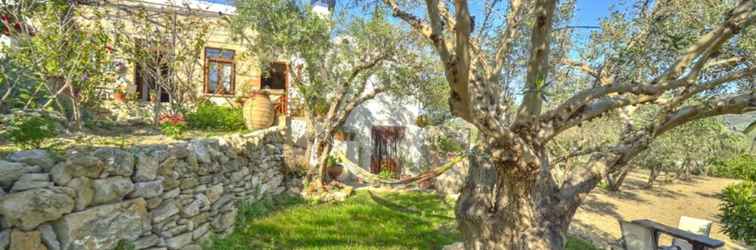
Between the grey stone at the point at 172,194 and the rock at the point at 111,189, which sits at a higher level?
the rock at the point at 111,189

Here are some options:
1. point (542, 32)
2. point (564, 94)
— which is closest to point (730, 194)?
point (564, 94)

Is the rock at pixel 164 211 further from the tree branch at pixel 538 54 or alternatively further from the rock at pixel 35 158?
the tree branch at pixel 538 54

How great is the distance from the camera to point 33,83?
15.5ft

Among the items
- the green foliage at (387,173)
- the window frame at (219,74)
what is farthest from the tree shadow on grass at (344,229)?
the window frame at (219,74)

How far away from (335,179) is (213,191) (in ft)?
16.4

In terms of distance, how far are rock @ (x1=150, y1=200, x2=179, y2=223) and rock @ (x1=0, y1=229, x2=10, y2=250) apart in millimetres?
1260

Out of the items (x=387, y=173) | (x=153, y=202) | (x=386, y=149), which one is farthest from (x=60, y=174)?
(x=386, y=149)

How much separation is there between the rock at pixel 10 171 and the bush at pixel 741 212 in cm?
1004

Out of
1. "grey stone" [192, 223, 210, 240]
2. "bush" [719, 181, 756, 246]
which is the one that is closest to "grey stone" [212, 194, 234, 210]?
"grey stone" [192, 223, 210, 240]

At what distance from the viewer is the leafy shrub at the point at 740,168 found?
28.3 ft

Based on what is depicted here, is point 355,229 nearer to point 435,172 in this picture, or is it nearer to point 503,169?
point 435,172

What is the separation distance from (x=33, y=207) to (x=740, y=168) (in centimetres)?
1760

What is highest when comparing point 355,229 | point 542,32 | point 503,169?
point 542,32

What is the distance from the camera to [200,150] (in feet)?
14.7
